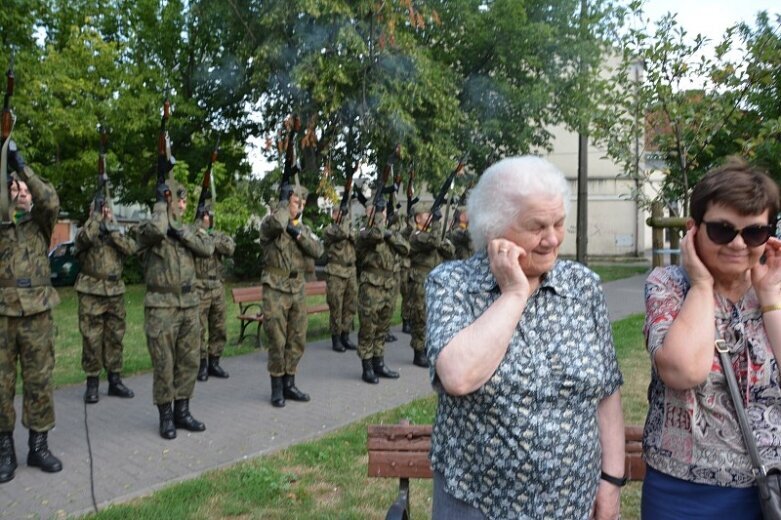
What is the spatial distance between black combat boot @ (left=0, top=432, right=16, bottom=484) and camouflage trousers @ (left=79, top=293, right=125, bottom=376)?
2326 millimetres

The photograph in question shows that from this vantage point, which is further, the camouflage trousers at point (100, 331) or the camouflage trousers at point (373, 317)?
the camouflage trousers at point (373, 317)

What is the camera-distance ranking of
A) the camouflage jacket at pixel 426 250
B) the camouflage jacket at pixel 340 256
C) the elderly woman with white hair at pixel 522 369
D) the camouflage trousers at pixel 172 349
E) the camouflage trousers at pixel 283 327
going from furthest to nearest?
the camouflage jacket at pixel 340 256 < the camouflage jacket at pixel 426 250 < the camouflage trousers at pixel 283 327 < the camouflage trousers at pixel 172 349 < the elderly woman with white hair at pixel 522 369

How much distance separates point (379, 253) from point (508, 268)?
6580 millimetres

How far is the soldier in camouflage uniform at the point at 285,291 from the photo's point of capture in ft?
21.8

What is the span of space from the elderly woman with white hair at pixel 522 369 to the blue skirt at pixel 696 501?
16cm

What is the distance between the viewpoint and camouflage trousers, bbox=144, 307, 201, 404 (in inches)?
219

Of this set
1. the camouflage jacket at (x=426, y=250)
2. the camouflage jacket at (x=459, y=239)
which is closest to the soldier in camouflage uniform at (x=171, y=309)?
the camouflage jacket at (x=426, y=250)

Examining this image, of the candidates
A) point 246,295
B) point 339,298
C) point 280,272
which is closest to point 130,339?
point 246,295

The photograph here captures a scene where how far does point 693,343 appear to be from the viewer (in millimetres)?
1980

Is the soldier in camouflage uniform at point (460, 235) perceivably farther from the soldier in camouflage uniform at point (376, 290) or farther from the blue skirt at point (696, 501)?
the blue skirt at point (696, 501)

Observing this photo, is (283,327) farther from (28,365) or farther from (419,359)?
(419,359)

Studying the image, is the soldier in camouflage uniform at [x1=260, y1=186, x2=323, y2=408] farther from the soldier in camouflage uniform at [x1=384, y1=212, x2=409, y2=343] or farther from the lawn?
the lawn

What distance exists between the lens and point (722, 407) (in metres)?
2.05


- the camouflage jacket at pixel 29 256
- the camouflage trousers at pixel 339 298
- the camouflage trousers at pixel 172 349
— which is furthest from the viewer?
the camouflage trousers at pixel 339 298
